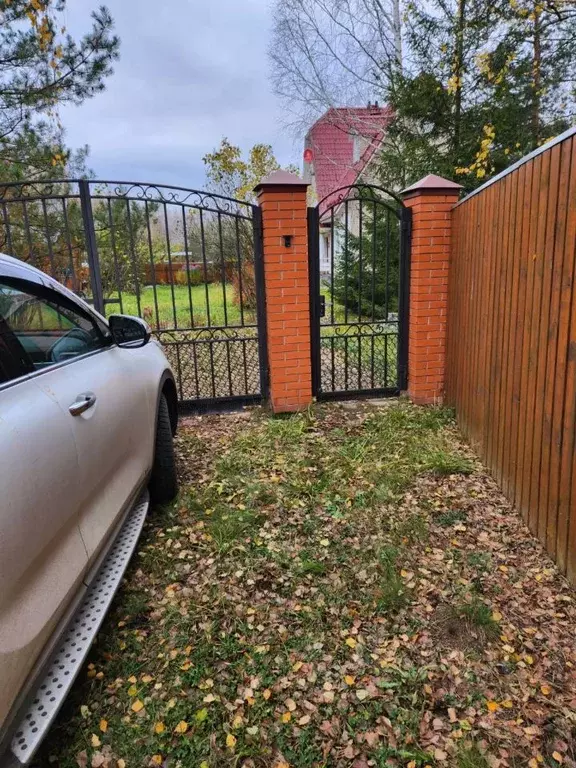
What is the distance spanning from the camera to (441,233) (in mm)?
4551

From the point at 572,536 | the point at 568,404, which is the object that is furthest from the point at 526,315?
the point at 572,536

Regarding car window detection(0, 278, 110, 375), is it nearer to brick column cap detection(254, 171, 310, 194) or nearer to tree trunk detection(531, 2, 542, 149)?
brick column cap detection(254, 171, 310, 194)

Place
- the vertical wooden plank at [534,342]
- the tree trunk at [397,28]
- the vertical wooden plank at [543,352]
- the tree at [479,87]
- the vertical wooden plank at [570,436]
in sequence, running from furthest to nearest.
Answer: the tree trunk at [397,28], the tree at [479,87], the vertical wooden plank at [534,342], the vertical wooden plank at [543,352], the vertical wooden plank at [570,436]

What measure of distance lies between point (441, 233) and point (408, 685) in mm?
3841

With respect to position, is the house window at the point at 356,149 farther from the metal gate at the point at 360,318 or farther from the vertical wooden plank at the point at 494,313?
the vertical wooden plank at the point at 494,313

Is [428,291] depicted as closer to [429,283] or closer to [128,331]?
[429,283]

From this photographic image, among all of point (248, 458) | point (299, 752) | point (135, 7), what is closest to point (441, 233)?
point (248, 458)

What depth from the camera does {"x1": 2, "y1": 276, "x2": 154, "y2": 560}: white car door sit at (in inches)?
69.9

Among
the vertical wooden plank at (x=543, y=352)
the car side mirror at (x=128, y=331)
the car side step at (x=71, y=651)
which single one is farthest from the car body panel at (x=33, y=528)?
the vertical wooden plank at (x=543, y=352)

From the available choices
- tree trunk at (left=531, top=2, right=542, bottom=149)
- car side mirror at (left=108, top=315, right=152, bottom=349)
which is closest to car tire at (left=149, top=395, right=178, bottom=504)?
car side mirror at (left=108, top=315, right=152, bottom=349)

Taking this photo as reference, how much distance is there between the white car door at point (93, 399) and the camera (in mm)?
1776

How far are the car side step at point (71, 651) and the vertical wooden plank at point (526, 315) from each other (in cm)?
227

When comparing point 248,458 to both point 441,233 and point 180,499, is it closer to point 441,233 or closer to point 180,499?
point 180,499

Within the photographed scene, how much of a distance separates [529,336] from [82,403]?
2409 millimetres
